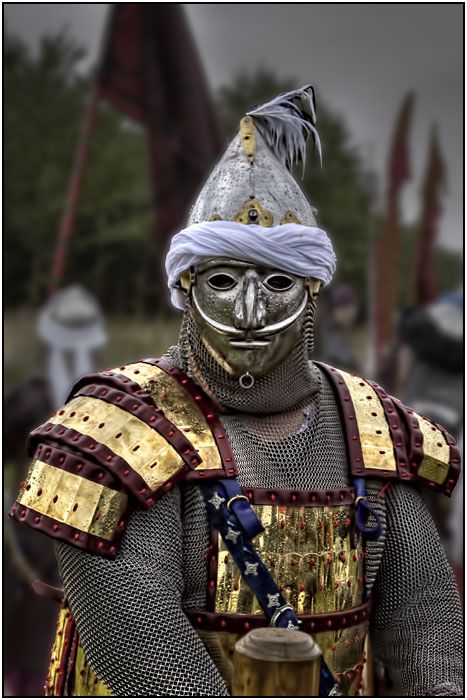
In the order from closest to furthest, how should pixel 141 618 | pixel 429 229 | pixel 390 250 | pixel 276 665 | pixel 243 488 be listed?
pixel 276 665
pixel 141 618
pixel 243 488
pixel 429 229
pixel 390 250

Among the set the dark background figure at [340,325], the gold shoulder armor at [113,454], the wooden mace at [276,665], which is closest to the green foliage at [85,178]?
the dark background figure at [340,325]

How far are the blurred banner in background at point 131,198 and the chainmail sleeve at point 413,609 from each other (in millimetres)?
7951

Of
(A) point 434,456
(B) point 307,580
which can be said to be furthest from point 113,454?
(A) point 434,456

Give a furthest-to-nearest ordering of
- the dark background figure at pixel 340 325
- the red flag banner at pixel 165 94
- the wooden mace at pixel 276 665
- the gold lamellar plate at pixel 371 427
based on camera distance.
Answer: the dark background figure at pixel 340 325 < the red flag banner at pixel 165 94 < the gold lamellar plate at pixel 371 427 < the wooden mace at pixel 276 665

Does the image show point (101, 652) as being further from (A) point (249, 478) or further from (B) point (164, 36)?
(B) point (164, 36)

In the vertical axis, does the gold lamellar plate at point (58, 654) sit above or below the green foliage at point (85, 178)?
below

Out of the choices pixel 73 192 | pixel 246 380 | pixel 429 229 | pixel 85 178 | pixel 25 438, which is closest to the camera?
pixel 246 380

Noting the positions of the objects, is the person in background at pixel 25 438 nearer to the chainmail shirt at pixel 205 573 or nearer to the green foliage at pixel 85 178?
the green foliage at pixel 85 178

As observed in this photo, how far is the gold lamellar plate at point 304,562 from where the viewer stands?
13.9 ft

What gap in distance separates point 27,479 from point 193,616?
2.25 ft

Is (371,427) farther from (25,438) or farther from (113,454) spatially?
(25,438)

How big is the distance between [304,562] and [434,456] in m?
0.69

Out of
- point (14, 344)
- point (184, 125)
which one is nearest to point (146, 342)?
point (14, 344)

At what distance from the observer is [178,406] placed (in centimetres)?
446
